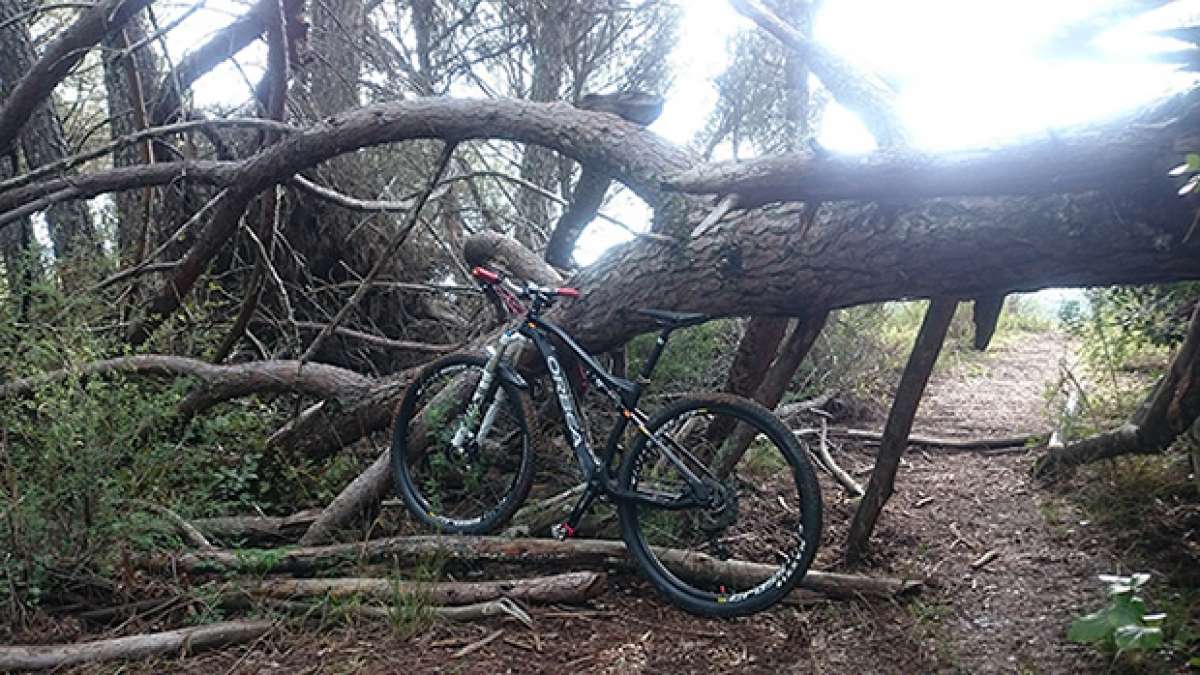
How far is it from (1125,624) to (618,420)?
1.81 m

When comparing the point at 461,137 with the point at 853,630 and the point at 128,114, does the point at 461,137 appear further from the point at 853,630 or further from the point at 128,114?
the point at 853,630

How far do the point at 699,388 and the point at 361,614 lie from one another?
2.81 meters

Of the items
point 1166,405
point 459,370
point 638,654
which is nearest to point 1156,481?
point 1166,405

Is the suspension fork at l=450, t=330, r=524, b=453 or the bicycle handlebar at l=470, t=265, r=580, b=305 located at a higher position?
the bicycle handlebar at l=470, t=265, r=580, b=305

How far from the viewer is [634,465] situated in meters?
3.41

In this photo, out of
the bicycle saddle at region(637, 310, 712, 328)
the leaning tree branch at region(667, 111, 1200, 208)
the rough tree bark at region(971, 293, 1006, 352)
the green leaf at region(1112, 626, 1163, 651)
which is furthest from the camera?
the bicycle saddle at region(637, 310, 712, 328)

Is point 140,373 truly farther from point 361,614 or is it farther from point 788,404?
point 788,404

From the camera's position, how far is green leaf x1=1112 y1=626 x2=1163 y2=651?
2248 mm

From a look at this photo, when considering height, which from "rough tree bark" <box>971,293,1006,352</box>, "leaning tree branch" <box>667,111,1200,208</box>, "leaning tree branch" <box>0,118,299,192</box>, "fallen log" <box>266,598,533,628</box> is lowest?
"fallen log" <box>266,598,533,628</box>

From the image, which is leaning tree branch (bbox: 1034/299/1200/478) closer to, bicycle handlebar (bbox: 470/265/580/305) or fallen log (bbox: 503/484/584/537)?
fallen log (bbox: 503/484/584/537)

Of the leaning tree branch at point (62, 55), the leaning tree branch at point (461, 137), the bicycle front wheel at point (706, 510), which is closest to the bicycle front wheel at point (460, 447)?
the bicycle front wheel at point (706, 510)

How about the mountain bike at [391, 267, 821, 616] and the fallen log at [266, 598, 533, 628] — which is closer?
the fallen log at [266, 598, 533, 628]

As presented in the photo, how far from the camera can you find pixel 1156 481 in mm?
3555

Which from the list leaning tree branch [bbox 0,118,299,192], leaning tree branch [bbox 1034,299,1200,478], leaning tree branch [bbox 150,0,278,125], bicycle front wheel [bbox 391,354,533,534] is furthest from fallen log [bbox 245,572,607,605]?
leaning tree branch [bbox 150,0,278,125]
